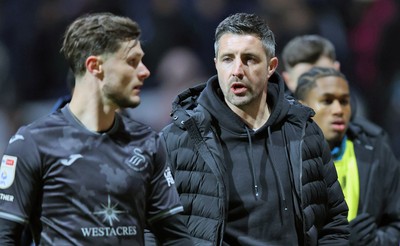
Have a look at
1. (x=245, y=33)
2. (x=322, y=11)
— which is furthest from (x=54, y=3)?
(x=245, y=33)

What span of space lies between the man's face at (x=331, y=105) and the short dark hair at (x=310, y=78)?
2 centimetres

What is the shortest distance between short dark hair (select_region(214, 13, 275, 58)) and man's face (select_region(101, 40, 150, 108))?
101 centimetres

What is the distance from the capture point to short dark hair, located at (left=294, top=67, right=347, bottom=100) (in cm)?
554

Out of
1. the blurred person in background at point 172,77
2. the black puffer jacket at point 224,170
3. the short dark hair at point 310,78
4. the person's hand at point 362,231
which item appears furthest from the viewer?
the blurred person in background at point 172,77

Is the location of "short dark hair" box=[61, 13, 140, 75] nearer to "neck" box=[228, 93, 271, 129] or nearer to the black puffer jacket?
the black puffer jacket

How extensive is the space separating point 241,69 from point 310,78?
1.28m

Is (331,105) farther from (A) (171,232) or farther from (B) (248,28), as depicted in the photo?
(A) (171,232)

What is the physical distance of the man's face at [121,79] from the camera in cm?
354

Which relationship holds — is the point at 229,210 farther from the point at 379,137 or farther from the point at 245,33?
the point at 379,137

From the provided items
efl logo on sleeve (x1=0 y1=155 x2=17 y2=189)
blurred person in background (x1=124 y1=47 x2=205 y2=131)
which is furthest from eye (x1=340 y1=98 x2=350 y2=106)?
blurred person in background (x1=124 y1=47 x2=205 y2=131)

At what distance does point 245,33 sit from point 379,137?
4.55 feet

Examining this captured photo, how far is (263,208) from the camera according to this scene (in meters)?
4.25

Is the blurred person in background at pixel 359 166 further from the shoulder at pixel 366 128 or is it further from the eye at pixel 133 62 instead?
the eye at pixel 133 62

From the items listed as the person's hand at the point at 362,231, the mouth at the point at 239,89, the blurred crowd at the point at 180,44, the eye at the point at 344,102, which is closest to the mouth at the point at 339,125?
the eye at the point at 344,102
